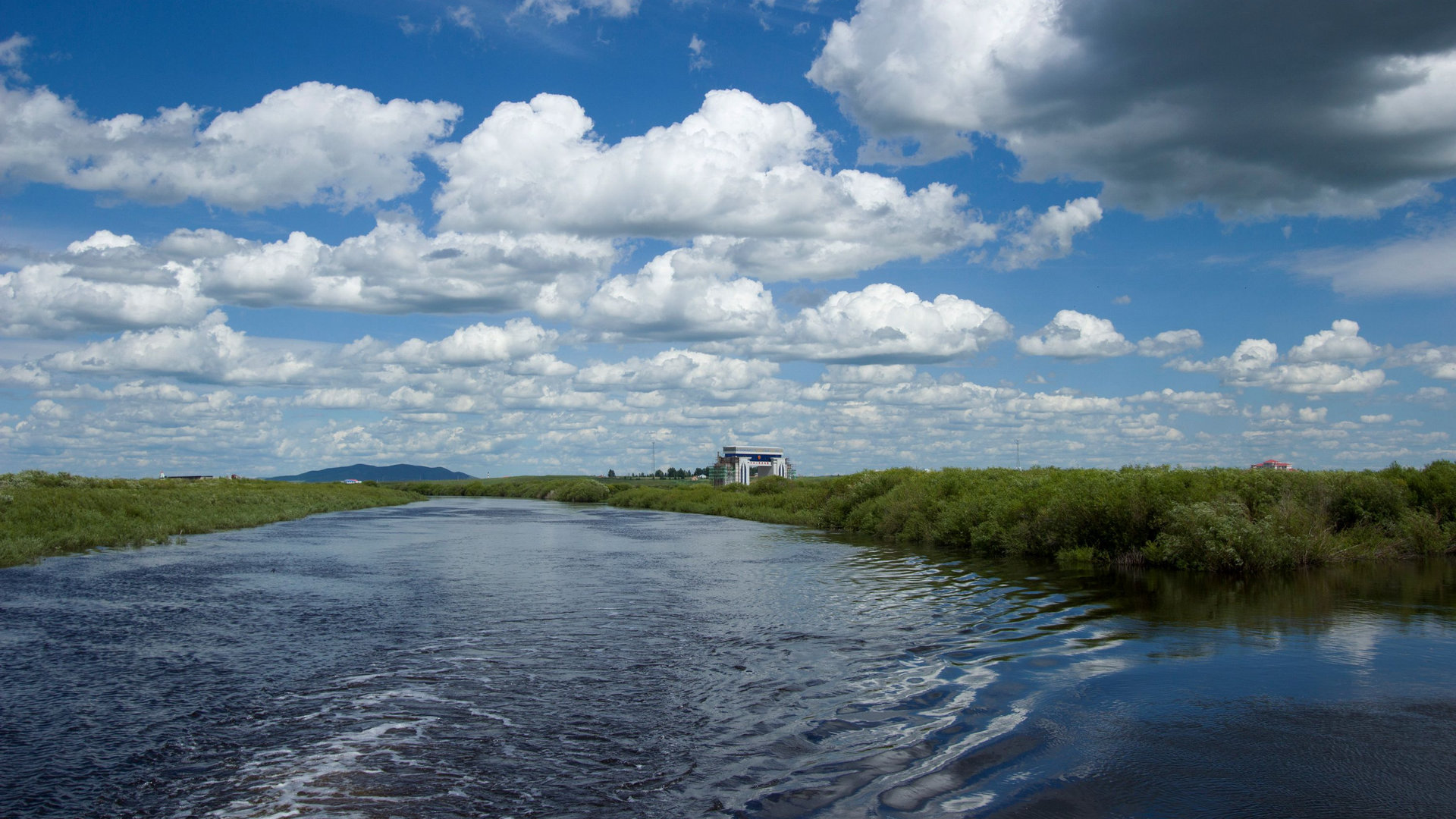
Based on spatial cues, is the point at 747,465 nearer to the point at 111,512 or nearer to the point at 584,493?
the point at 584,493

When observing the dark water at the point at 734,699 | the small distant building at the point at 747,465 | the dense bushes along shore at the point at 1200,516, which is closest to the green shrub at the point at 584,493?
the small distant building at the point at 747,465

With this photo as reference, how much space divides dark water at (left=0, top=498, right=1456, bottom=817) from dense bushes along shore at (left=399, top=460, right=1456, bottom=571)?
2.05 meters

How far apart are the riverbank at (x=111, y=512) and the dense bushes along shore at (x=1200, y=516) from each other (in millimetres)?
31581

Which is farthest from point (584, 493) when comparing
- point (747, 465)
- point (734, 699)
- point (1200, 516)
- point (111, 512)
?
point (734, 699)

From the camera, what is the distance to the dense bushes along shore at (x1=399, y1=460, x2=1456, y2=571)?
80.4 ft

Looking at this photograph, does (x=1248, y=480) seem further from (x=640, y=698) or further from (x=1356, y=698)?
(x=640, y=698)

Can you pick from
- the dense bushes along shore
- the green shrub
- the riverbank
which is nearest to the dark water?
the dense bushes along shore

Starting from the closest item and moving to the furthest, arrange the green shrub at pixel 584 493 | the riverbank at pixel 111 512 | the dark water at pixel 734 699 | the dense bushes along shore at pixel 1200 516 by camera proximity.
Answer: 1. the dark water at pixel 734 699
2. the dense bushes along shore at pixel 1200 516
3. the riverbank at pixel 111 512
4. the green shrub at pixel 584 493

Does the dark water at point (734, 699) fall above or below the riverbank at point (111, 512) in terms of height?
below

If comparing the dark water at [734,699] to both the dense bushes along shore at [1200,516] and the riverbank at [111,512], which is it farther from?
the riverbank at [111,512]

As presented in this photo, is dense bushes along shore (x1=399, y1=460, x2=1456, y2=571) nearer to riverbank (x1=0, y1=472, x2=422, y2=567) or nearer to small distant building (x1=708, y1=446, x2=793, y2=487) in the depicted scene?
riverbank (x1=0, y1=472, x2=422, y2=567)

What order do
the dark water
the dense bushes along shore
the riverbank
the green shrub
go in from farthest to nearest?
the green shrub → the riverbank → the dense bushes along shore → the dark water

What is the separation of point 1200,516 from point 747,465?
11981 centimetres

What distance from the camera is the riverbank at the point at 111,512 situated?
30.1 meters
